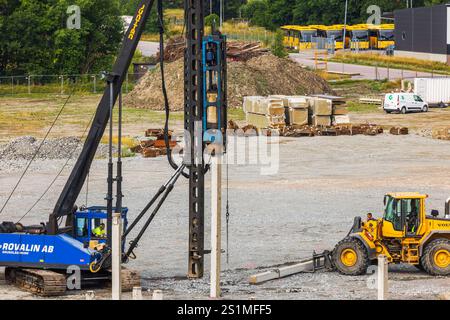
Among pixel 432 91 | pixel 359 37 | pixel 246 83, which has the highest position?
pixel 359 37

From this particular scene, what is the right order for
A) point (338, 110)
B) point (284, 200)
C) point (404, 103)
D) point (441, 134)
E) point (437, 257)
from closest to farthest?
point (437, 257)
point (284, 200)
point (441, 134)
point (338, 110)
point (404, 103)

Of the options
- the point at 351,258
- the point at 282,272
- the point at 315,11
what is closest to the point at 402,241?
the point at 351,258

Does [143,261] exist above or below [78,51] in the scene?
below

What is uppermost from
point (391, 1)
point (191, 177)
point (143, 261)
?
point (391, 1)

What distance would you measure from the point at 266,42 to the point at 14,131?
5585cm

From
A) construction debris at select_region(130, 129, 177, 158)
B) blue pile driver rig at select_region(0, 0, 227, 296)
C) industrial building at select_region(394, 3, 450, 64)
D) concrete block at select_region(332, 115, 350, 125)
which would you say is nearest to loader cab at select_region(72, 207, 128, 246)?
blue pile driver rig at select_region(0, 0, 227, 296)

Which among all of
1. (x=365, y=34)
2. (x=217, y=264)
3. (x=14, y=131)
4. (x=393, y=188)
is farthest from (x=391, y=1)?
(x=217, y=264)

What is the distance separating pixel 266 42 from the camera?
113625 mm

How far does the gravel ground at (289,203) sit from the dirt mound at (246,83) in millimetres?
15337

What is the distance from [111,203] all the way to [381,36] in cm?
9941

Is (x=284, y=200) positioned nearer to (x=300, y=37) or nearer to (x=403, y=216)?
(x=403, y=216)

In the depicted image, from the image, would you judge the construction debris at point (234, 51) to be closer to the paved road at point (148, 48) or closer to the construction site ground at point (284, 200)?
the construction site ground at point (284, 200)

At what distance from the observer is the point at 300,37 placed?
5059 inches

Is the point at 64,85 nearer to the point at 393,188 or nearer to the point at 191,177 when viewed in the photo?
the point at 393,188
